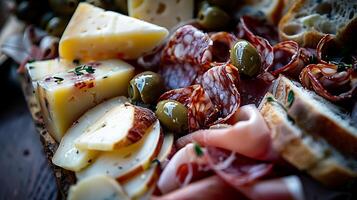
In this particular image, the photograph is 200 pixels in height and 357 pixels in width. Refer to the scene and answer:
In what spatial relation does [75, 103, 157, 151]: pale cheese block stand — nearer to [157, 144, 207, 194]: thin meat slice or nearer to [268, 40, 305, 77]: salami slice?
[157, 144, 207, 194]: thin meat slice

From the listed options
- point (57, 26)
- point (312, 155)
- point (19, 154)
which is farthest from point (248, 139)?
point (19, 154)

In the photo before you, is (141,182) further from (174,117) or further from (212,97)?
(212,97)

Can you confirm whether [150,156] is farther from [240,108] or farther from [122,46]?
[122,46]

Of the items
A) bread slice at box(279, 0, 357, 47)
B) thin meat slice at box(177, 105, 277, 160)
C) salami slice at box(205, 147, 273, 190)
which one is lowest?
salami slice at box(205, 147, 273, 190)

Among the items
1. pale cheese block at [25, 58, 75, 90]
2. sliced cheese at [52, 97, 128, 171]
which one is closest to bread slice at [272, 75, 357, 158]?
sliced cheese at [52, 97, 128, 171]

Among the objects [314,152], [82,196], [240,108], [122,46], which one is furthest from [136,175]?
[122,46]

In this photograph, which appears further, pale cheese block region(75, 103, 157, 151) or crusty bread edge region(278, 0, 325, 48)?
crusty bread edge region(278, 0, 325, 48)
